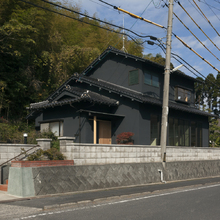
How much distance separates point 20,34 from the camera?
76.4 ft

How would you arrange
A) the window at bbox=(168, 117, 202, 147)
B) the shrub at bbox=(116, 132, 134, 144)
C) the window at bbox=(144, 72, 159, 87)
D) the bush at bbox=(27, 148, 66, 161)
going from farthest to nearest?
the window at bbox=(168, 117, 202, 147)
the window at bbox=(144, 72, 159, 87)
the shrub at bbox=(116, 132, 134, 144)
the bush at bbox=(27, 148, 66, 161)

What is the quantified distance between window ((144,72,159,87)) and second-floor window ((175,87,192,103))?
8.94 ft

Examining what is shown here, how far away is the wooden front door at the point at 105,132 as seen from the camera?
60.8ft

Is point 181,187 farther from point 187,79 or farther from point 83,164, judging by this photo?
point 187,79

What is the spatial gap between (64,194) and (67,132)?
333 inches

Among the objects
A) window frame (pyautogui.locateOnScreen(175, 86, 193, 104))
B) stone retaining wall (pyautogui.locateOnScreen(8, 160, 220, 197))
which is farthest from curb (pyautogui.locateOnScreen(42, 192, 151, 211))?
window frame (pyautogui.locateOnScreen(175, 86, 193, 104))

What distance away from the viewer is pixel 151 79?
20.9 metres

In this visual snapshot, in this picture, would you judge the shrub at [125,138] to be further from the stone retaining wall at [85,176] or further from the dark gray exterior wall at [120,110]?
the stone retaining wall at [85,176]

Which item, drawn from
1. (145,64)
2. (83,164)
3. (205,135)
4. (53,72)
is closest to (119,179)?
(83,164)

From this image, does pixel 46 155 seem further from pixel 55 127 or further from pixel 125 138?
pixel 55 127

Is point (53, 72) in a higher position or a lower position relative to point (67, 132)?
higher

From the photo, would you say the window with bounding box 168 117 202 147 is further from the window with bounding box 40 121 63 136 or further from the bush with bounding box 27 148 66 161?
the bush with bounding box 27 148 66 161

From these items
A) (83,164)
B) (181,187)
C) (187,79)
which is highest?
(187,79)

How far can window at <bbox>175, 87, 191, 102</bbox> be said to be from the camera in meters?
23.1
